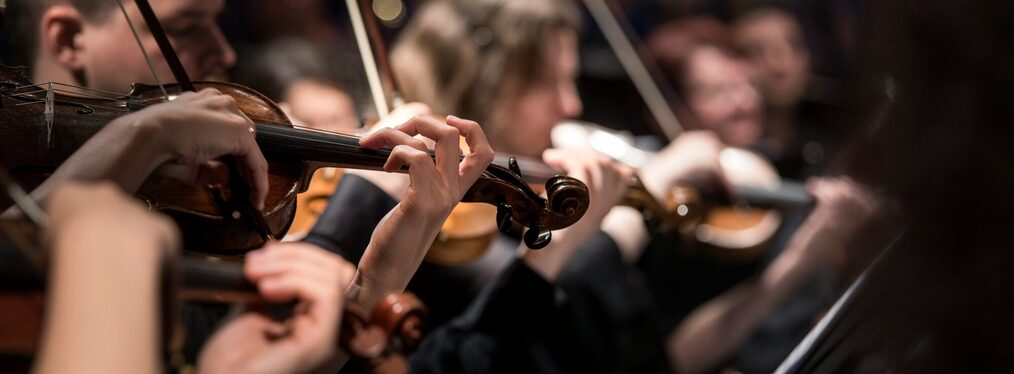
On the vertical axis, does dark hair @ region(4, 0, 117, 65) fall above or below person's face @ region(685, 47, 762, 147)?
above

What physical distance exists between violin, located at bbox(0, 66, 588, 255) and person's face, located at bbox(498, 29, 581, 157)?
1.05ft

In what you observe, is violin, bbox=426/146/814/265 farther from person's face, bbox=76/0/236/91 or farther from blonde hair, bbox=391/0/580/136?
person's face, bbox=76/0/236/91

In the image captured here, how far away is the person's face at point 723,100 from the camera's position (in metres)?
2.34

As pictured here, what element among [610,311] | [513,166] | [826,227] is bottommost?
[826,227]

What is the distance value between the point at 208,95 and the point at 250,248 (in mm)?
109

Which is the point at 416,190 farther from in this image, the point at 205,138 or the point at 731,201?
the point at 731,201

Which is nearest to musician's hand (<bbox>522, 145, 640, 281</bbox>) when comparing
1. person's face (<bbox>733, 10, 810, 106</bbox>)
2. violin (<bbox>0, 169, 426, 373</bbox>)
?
violin (<bbox>0, 169, 426, 373</bbox>)

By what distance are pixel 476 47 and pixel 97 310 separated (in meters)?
1.08

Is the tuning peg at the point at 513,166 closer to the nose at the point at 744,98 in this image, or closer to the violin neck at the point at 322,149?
the violin neck at the point at 322,149

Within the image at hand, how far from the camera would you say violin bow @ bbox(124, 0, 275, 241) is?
0.72 metres

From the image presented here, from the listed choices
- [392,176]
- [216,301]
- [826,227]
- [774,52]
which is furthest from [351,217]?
[774,52]

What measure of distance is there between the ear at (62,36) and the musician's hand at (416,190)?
210 millimetres

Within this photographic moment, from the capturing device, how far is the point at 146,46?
76cm

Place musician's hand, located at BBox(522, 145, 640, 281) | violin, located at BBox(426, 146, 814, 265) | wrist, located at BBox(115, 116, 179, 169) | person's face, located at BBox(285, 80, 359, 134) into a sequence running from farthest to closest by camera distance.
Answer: violin, located at BBox(426, 146, 814, 265), musician's hand, located at BBox(522, 145, 640, 281), person's face, located at BBox(285, 80, 359, 134), wrist, located at BBox(115, 116, 179, 169)
